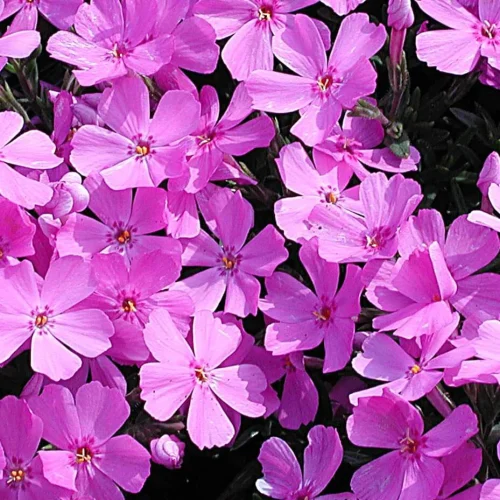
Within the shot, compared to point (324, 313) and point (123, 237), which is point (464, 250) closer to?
point (324, 313)

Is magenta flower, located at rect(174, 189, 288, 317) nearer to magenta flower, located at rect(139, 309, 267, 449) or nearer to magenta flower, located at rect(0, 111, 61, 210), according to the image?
magenta flower, located at rect(139, 309, 267, 449)

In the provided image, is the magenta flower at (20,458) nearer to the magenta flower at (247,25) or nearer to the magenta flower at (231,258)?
the magenta flower at (231,258)

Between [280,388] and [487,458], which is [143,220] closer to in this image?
[280,388]

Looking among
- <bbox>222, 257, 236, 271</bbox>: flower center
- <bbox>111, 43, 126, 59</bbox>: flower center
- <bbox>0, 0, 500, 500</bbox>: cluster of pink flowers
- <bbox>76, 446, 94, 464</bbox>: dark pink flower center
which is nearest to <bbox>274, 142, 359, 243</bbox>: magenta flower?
<bbox>0, 0, 500, 500</bbox>: cluster of pink flowers

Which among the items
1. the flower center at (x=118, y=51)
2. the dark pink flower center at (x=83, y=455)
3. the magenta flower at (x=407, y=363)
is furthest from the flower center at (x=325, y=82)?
the dark pink flower center at (x=83, y=455)

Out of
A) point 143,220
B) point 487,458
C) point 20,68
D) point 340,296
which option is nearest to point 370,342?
point 340,296

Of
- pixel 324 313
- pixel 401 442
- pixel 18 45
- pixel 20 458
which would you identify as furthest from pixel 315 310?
pixel 18 45
